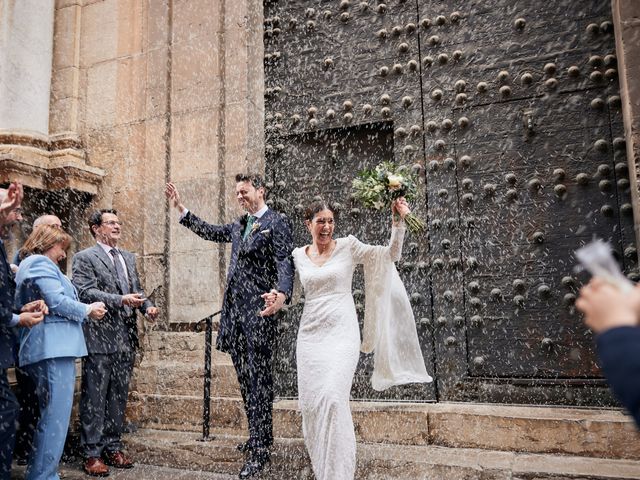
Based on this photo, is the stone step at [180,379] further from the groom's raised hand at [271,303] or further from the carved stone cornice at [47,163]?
the carved stone cornice at [47,163]

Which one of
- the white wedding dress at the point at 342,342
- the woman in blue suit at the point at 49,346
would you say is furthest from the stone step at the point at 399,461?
the woman in blue suit at the point at 49,346

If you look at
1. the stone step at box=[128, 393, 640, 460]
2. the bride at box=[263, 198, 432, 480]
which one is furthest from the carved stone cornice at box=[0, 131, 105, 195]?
the bride at box=[263, 198, 432, 480]

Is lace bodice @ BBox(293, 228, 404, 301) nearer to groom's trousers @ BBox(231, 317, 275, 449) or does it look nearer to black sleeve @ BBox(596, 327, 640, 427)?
groom's trousers @ BBox(231, 317, 275, 449)

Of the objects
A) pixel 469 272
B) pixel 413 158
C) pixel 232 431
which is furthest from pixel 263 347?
pixel 413 158

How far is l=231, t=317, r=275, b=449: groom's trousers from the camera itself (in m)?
3.81

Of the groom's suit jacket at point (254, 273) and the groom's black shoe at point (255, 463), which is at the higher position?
the groom's suit jacket at point (254, 273)

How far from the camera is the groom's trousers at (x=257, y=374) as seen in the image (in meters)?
3.81

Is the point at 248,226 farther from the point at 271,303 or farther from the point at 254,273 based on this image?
the point at 271,303

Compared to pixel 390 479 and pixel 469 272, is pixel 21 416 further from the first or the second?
pixel 469 272

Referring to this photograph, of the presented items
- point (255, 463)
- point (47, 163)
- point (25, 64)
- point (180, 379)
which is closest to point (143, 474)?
point (255, 463)

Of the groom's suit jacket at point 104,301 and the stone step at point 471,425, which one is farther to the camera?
the groom's suit jacket at point 104,301

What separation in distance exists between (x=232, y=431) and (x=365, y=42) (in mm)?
3726

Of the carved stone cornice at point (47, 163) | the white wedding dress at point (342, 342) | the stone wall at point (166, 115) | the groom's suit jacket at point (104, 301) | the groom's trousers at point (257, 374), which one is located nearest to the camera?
the white wedding dress at point (342, 342)

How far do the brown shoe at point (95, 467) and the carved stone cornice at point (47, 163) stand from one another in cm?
270
